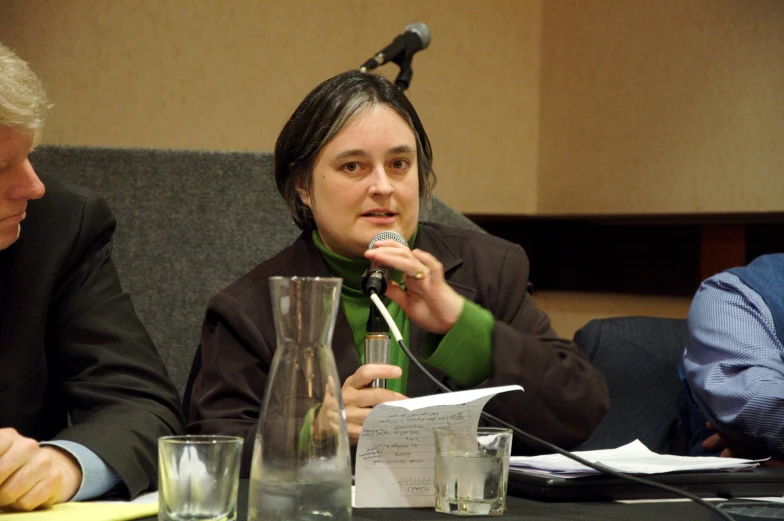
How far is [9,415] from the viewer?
4.47 feet

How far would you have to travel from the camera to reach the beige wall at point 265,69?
9.86 ft

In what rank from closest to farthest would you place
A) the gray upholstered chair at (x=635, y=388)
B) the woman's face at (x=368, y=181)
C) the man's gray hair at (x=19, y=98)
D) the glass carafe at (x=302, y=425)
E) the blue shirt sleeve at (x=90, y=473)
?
the glass carafe at (x=302, y=425) < the blue shirt sleeve at (x=90, y=473) < the man's gray hair at (x=19, y=98) < the woman's face at (x=368, y=181) < the gray upholstered chair at (x=635, y=388)

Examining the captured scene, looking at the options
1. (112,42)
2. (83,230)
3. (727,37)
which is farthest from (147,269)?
(727,37)

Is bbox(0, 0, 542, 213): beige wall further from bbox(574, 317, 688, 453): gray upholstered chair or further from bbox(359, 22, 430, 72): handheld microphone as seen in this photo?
bbox(574, 317, 688, 453): gray upholstered chair

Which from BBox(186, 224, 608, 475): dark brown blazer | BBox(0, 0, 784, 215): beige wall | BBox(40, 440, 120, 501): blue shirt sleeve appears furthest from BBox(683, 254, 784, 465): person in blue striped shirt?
BBox(40, 440, 120, 501): blue shirt sleeve

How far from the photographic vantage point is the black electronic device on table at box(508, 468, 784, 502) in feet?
3.36

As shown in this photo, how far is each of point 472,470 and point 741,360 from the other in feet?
3.73

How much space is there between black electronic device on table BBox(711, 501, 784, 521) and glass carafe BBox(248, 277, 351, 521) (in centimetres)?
37

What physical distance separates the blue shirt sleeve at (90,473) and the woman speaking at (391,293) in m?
0.24

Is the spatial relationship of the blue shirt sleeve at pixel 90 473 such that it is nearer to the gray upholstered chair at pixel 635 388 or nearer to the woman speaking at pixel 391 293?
the woman speaking at pixel 391 293

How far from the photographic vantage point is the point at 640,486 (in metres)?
1.05

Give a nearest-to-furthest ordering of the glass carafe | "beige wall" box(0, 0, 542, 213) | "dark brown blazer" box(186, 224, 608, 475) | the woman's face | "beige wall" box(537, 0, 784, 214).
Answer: the glass carafe < "dark brown blazer" box(186, 224, 608, 475) < the woman's face < "beige wall" box(537, 0, 784, 214) < "beige wall" box(0, 0, 542, 213)

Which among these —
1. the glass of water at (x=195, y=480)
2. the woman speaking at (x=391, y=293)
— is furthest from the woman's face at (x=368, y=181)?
the glass of water at (x=195, y=480)

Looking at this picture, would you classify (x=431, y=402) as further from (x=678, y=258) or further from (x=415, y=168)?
(x=678, y=258)
